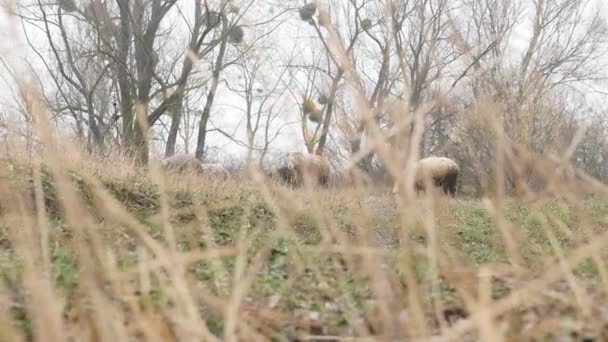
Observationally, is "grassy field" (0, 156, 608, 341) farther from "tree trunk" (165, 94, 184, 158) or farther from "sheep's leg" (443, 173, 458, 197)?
"sheep's leg" (443, 173, 458, 197)

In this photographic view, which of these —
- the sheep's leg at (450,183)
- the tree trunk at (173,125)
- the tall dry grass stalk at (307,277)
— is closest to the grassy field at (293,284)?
the tall dry grass stalk at (307,277)

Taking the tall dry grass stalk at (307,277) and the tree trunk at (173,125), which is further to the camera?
the tree trunk at (173,125)

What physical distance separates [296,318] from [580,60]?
66.8 feet

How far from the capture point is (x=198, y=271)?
2221 mm

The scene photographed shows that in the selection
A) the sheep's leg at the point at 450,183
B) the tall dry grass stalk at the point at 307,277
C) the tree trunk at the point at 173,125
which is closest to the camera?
the tall dry grass stalk at the point at 307,277

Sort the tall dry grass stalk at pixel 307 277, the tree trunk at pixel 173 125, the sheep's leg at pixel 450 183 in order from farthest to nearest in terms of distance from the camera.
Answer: the sheep's leg at pixel 450 183
the tree trunk at pixel 173 125
the tall dry grass stalk at pixel 307 277

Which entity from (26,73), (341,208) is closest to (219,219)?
(341,208)

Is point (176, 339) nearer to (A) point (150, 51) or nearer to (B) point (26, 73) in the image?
(B) point (26, 73)

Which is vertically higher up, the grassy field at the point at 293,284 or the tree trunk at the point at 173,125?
the tree trunk at the point at 173,125

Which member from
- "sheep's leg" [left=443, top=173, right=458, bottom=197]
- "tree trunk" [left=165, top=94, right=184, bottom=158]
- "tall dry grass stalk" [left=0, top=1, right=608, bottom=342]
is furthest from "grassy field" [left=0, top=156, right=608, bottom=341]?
"sheep's leg" [left=443, top=173, right=458, bottom=197]

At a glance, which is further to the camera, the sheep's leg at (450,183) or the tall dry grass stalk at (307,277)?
the sheep's leg at (450,183)

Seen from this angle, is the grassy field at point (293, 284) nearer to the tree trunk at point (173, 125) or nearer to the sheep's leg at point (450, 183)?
the tree trunk at point (173, 125)

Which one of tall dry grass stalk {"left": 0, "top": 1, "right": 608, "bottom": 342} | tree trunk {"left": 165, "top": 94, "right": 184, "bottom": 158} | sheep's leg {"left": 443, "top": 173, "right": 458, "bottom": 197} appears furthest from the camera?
sheep's leg {"left": 443, "top": 173, "right": 458, "bottom": 197}

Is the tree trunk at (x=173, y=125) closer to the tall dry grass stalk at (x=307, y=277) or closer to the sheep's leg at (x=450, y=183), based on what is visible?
the sheep's leg at (x=450, y=183)
